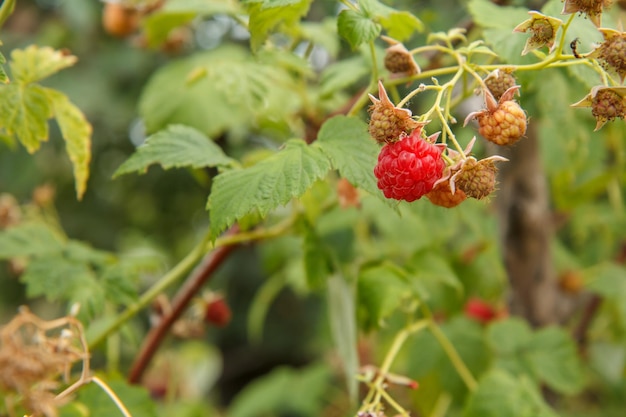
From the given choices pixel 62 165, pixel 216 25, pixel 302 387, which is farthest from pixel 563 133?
pixel 62 165

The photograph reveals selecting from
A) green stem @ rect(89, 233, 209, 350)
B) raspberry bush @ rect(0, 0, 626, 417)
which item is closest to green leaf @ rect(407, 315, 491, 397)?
raspberry bush @ rect(0, 0, 626, 417)

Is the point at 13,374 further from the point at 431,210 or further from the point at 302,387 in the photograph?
the point at 302,387

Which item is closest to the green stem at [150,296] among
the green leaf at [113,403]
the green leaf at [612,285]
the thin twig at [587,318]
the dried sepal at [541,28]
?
the green leaf at [113,403]

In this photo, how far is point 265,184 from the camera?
2.66 ft

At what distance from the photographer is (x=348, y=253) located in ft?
4.02

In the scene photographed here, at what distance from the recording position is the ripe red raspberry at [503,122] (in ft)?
2.36

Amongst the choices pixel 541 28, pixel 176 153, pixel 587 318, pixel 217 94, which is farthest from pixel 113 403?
pixel 587 318

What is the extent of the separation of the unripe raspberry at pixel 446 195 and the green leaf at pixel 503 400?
16.3 inches

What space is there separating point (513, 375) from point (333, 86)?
0.56 meters

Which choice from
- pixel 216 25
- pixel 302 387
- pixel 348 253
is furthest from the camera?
pixel 216 25

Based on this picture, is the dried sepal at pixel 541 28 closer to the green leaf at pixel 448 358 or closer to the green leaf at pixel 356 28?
the green leaf at pixel 356 28

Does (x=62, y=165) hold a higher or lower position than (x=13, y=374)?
lower

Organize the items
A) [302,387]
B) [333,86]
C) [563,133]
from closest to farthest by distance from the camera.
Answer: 1. [333,86]
2. [563,133]
3. [302,387]

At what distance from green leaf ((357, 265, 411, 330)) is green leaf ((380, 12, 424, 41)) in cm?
34
